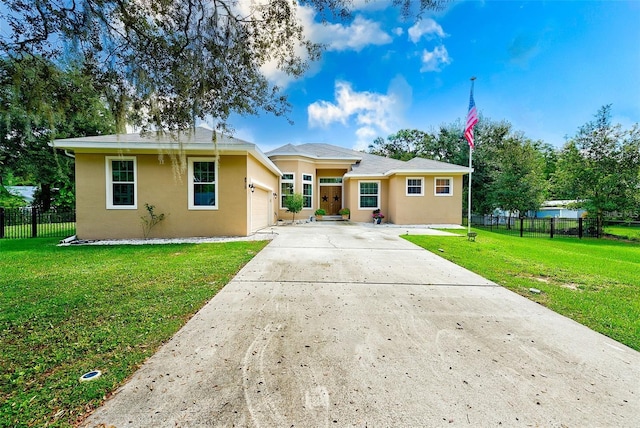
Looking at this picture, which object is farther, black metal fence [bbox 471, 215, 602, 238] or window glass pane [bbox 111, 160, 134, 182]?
black metal fence [bbox 471, 215, 602, 238]

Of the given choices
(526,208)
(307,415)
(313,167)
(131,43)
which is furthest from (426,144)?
(307,415)

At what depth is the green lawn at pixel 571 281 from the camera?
3.31 m

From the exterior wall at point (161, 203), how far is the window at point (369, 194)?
Answer: 28.4ft

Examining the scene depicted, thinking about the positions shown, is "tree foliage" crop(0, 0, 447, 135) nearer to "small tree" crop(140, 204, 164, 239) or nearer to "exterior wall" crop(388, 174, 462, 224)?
"small tree" crop(140, 204, 164, 239)

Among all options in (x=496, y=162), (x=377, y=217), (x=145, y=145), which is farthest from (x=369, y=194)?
(x=145, y=145)

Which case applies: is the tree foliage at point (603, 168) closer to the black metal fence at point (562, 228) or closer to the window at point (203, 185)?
the black metal fence at point (562, 228)

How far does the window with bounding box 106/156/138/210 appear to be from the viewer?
9570 millimetres

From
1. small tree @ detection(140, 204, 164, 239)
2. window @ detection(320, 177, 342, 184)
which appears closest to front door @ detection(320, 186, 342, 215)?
window @ detection(320, 177, 342, 184)

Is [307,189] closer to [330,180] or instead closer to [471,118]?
[330,180]

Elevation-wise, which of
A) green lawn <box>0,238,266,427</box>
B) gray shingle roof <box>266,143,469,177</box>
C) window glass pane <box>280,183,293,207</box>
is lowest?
green lawn <box>0,238,266,427</box>

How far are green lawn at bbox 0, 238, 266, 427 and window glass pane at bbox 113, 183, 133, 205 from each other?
3.21m

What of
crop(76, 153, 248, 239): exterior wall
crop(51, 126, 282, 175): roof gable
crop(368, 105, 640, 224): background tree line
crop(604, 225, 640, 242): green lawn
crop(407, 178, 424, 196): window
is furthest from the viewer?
crop(407, 178, 424, 196): window

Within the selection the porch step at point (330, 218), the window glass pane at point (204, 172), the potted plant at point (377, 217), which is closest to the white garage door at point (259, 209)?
the window glass pane at point (204, 172)

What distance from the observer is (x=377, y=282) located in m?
4.75
